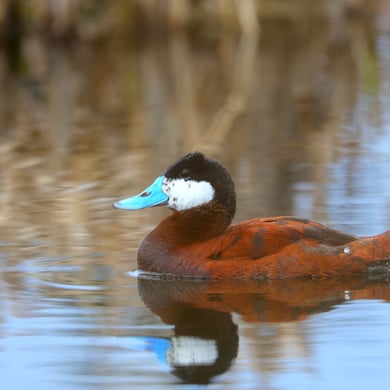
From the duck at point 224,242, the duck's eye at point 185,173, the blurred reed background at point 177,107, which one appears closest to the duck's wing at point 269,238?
the duck at point 224,242

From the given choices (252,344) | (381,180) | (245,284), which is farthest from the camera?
(381,180)

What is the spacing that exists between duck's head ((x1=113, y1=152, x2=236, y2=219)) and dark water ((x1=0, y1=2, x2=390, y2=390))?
1.48 feet

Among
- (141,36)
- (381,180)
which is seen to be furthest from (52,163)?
(141,36)

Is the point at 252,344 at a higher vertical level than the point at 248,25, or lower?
lower

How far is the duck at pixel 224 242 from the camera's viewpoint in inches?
241

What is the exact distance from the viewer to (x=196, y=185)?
6379mm

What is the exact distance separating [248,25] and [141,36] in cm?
192

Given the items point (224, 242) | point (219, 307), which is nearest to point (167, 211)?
point (224, 242)

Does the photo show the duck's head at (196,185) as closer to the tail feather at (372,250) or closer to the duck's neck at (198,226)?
the duck's neck at (198,226)

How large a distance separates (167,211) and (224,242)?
171cm

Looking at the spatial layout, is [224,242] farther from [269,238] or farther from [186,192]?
[186,192]

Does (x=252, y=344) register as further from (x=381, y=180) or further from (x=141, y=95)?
(x=141, y=95)

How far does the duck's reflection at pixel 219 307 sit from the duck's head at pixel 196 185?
43cm

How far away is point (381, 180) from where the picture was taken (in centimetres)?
865
